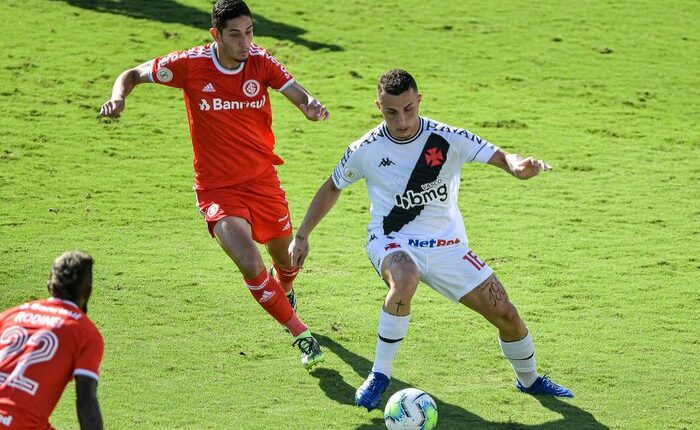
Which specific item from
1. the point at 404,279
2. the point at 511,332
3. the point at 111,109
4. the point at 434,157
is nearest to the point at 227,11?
the point at 111,109

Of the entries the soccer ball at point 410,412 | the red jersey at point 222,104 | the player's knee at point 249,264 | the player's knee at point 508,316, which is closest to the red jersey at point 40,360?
the soccer ball at point 410,412

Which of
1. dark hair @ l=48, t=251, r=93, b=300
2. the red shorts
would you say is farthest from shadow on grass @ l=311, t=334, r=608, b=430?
dark hair @ l=48, t=251, r=93, b=300

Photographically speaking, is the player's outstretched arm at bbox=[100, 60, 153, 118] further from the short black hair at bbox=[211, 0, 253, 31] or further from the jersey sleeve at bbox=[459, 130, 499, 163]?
the jersey sleeve at bbox=[459, 130, 499, 163]

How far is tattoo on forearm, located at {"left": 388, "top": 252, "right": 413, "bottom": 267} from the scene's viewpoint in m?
7.01

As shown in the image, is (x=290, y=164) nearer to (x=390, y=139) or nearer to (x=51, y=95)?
(x=51, y=95)

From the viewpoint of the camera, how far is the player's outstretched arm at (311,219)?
24.2 ft

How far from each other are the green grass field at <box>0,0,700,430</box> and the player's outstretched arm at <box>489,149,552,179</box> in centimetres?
158

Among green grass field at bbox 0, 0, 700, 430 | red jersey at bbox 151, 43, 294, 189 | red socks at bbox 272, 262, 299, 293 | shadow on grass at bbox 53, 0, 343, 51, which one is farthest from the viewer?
shadow on grass at bbox 53, 0, 343, 51

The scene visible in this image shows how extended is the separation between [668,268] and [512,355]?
11.7 feet

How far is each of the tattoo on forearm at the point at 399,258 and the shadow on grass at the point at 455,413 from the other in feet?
3.19

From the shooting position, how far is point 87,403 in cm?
494

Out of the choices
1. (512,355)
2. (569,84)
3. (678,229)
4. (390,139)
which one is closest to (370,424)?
(512,355)

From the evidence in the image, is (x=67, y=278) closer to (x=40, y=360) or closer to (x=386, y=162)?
(x=40, y=360)

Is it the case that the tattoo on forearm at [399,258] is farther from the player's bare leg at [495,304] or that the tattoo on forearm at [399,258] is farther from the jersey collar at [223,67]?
the jersey collar at [223,67]
